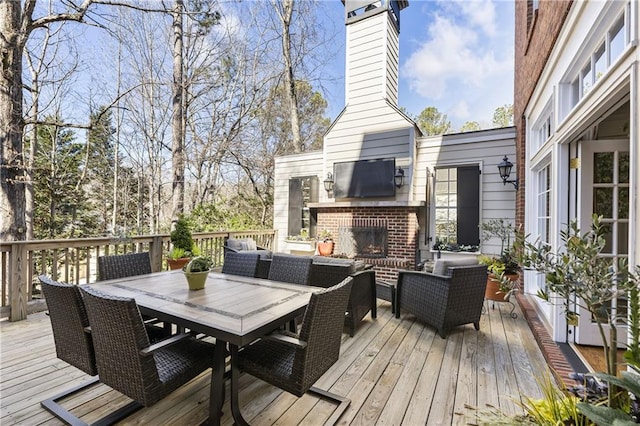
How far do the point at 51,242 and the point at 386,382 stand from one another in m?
4.18

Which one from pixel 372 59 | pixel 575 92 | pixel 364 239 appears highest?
pixel 372 59

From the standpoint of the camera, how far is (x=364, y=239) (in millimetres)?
6094

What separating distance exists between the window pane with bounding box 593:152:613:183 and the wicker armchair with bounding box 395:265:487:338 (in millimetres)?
1310

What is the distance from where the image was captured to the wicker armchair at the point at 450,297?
10.3 feet

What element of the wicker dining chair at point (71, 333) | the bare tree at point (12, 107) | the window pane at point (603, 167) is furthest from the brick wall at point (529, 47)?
the bare tree at point (12, 107)

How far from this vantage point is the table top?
166 centimetres

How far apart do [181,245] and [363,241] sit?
3413 mm

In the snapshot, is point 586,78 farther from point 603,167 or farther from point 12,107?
point 12,107

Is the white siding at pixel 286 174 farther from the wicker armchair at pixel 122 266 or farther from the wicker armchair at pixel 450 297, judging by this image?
the wicker armchair at pixel 122 266

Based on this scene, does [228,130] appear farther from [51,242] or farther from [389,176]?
[51,242]

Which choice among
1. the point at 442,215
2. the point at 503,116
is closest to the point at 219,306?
the point at 442,215

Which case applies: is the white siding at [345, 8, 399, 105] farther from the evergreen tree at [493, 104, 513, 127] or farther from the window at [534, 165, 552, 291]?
the evergreen tree at [493, 104, 513, 127]

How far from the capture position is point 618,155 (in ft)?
8.57

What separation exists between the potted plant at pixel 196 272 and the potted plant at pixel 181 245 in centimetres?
267
